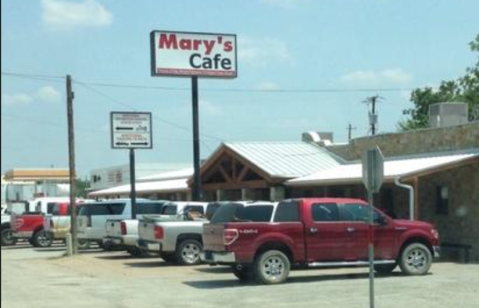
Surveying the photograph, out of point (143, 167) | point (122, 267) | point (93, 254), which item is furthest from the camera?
point (143, 167)

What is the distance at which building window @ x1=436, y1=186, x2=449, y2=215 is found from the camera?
2498cm

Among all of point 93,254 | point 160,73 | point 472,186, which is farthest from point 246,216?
point 160,73

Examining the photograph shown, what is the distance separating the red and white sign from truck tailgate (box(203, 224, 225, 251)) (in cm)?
1664

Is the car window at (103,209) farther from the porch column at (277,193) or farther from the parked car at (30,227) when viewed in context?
the porch column at (277,193)

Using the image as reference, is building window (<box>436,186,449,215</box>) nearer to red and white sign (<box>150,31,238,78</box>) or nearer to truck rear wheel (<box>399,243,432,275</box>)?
truck rear wheel (<box>399,243,432,275</box>)

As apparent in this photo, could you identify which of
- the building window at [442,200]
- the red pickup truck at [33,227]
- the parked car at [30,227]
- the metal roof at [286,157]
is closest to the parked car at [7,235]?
the red pickup truck at [33,227]

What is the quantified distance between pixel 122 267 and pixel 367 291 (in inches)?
356

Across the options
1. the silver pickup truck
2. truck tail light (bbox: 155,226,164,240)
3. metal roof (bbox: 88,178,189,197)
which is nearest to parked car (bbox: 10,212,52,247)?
metal roof (bbox: 88,178,189,197)

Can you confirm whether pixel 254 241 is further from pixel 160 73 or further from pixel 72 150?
pixel 160 73

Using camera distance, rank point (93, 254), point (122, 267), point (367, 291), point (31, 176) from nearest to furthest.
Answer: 1. point (367, 291)
2. point (122, 267)
3. point (93, 254)
4. point (31, 176)

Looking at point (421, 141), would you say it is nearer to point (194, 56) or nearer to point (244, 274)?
point (244, 274)

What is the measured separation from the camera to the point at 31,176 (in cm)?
7312

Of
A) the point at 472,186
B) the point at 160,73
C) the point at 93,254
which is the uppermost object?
the point at 160,73

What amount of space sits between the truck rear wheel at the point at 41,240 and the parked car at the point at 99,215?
484 centimetres
